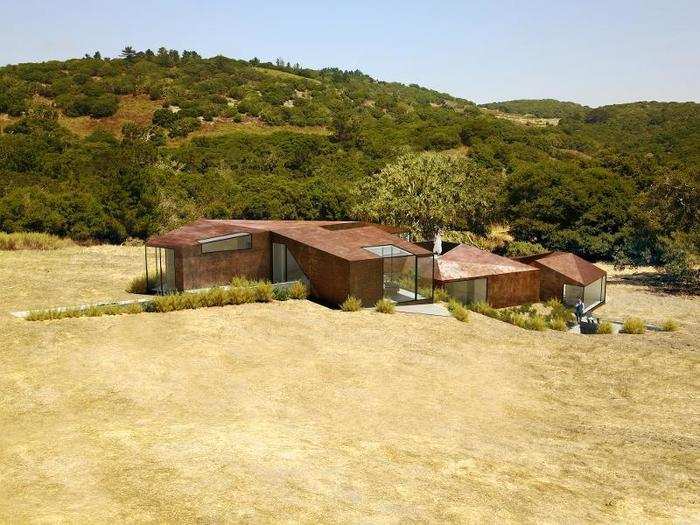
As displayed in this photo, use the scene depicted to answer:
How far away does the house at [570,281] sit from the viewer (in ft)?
88.7

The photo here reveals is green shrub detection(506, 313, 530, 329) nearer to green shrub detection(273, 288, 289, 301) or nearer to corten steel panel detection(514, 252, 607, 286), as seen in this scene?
corten steel panel detection(514, 252, 607, 286)

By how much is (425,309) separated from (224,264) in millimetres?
7572

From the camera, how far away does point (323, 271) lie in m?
23.5

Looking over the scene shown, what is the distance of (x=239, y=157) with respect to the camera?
5931 centimetres

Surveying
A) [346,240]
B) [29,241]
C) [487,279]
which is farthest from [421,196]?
[29,241]

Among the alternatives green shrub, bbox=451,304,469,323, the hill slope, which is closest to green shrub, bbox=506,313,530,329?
green shrub, bbox=451,304,469,323

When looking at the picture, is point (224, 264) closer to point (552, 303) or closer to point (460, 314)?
point (460, 314)

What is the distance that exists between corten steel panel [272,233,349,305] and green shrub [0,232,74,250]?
52.5ft

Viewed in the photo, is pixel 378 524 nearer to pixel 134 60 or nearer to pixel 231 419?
pixel 231 419

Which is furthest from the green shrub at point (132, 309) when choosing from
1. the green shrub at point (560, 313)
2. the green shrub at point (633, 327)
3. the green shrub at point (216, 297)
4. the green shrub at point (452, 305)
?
the green shrub at point (633, 327)

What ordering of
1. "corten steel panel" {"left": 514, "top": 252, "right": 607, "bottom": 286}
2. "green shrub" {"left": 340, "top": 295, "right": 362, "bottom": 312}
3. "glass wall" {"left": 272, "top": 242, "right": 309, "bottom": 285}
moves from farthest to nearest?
1. "corten steel panel" {"left": 514, "top": 252, "right": 607, "bottom": 286}
2. "glass wall" {"left": 272, "top": 242, "right": 309, "bottom": 285}
3. "green shrub" {"left": 340, "top": 295, "right": 362, "bottom": 312}

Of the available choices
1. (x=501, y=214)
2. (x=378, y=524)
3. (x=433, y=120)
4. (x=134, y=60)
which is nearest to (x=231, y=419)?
(x=378, y=524)

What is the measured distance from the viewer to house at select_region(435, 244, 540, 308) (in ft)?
84.9

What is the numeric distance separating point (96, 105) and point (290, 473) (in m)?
66.8
